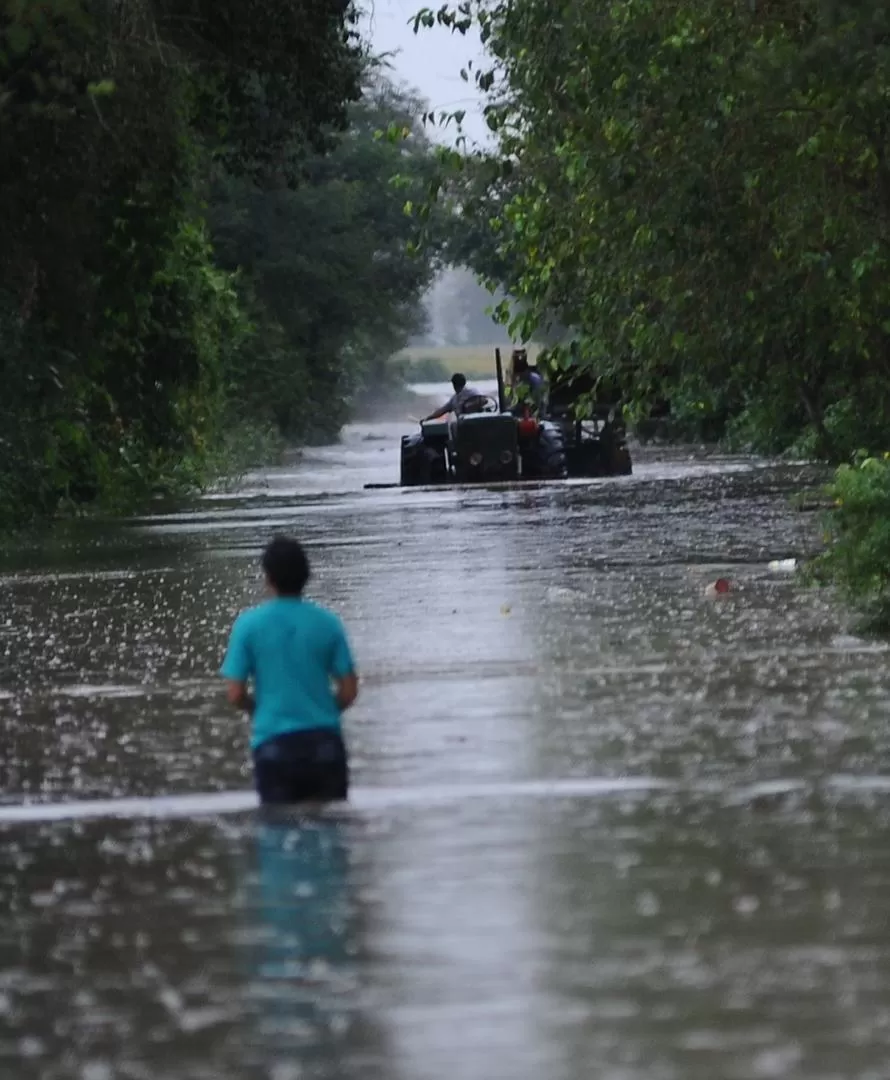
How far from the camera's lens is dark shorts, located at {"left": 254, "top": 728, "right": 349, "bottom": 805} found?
9.54 m

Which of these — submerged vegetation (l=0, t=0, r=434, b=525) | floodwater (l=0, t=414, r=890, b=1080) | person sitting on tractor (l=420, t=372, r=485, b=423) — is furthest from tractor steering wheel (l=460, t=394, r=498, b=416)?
floodwater (l=0, t=414, r=890, b=1080)

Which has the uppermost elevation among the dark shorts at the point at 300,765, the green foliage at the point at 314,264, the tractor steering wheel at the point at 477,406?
the green foliage at the point at 314,264

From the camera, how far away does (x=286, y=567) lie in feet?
31.9

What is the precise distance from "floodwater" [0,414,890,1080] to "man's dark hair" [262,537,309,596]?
0.86m

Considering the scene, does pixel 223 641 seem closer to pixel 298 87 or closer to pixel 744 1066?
pixel 744 1066

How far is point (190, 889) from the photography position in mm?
8547

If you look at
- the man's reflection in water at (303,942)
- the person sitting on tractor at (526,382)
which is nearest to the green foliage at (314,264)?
the person sitting on tractor at (526,382)

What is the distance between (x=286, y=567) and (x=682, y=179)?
600 inches

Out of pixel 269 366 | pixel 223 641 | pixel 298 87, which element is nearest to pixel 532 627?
pixel 223 641

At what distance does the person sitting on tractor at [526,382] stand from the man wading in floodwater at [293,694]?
23.5 meters

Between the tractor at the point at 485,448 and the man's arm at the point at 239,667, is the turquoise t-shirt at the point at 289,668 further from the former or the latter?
the tractor at the point at 485,448

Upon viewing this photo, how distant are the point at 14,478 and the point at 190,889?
23.6 metres

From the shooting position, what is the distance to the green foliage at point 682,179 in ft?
76.3

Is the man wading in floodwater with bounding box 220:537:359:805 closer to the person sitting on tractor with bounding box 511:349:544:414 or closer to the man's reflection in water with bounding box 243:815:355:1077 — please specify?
the man's reflection in water with bounding box 243:815:355:1077
